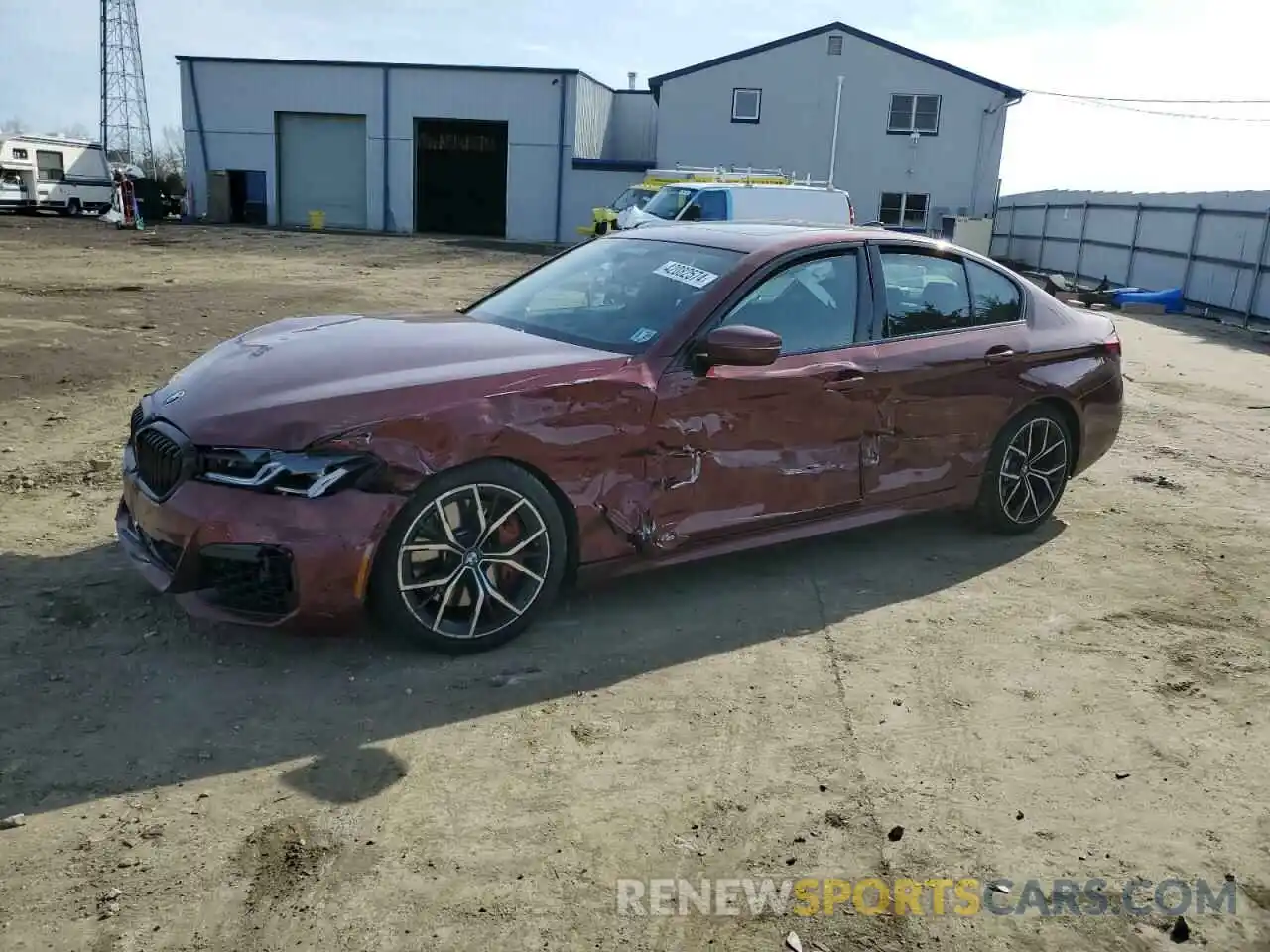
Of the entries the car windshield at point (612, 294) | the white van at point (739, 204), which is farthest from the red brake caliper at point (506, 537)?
the white van at point (739, 204)

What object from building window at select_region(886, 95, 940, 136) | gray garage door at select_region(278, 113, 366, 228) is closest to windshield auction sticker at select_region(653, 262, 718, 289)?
building window at select_region(886, 95, 940, 136)

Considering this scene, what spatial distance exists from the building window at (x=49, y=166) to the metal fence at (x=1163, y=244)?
104 feet

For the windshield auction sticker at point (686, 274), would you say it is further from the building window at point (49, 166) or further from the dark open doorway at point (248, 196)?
the building window at point (49, 166)

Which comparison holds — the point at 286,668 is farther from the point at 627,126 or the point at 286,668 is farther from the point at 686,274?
the point at 627,126

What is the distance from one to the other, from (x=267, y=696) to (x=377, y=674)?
1.25ft

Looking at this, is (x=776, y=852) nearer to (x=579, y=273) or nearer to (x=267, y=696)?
(x=267, y=696)

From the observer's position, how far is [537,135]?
35500mm

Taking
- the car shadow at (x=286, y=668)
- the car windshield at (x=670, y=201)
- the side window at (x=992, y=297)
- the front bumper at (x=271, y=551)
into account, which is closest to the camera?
the car shadow at (x=286, y=668)

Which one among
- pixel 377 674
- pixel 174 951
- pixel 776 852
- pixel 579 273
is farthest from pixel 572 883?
pixel 579 273

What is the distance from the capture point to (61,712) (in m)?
3.43

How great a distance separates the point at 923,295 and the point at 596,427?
211 centimetres

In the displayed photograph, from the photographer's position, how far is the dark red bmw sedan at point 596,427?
3.62 meters

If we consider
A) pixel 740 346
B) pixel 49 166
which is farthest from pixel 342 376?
pixel 49 166

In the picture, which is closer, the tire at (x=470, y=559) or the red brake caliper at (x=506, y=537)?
the tire at (x=470, y=559)
